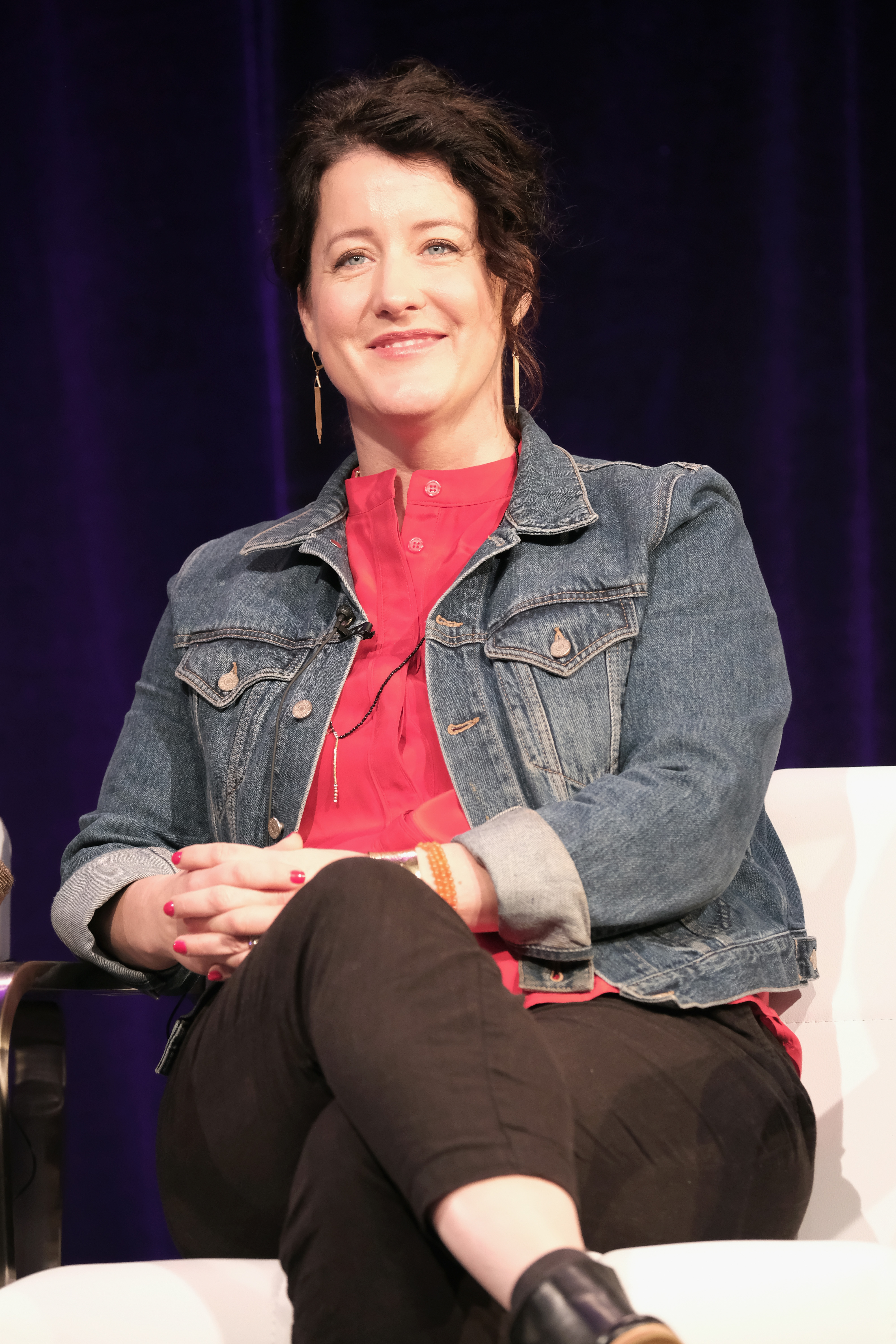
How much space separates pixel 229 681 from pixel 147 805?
0.17 metres

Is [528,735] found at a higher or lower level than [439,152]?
lower

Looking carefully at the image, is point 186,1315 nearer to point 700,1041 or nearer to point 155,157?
point 700,1041

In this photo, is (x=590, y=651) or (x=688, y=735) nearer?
(x=688, y=735)

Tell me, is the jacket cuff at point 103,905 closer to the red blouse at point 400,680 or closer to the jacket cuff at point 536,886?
the red blouse at point 400,680

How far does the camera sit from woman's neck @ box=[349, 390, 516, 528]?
1508 millimetres

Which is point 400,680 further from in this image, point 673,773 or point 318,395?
point 318,395

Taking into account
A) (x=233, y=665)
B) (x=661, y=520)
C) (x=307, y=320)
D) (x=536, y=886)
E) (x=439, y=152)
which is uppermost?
(x=439, y=152)

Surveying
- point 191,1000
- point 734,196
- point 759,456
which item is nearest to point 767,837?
point 191,1000

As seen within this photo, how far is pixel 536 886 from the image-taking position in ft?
3.53

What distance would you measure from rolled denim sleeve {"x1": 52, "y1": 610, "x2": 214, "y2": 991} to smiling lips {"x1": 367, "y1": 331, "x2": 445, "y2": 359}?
0.40 meters

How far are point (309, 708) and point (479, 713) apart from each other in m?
0.19

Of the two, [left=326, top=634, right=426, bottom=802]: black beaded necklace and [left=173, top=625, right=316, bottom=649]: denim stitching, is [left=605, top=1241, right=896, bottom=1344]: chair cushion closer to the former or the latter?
[left=326, top=634, right=426, bottom=802]: black beaded necklace

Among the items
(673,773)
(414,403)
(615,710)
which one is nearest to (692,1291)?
(673,773)

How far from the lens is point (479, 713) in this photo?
4.28 feet
